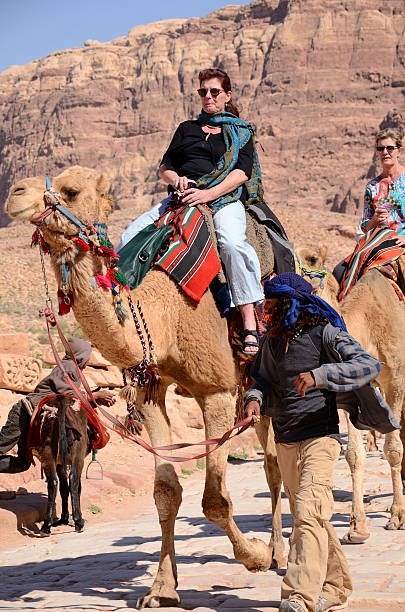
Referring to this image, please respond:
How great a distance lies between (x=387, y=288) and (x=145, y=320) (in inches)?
148

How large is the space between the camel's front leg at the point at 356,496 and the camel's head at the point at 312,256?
1850 millimetres

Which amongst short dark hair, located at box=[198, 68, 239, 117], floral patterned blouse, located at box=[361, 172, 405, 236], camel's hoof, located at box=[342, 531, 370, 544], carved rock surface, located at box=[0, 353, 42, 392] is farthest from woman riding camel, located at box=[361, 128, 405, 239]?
carved rock surface, located at box=[0, 353, 42, 392]

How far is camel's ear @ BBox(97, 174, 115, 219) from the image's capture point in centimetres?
584

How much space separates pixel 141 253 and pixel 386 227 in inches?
144

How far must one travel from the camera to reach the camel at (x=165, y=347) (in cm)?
571

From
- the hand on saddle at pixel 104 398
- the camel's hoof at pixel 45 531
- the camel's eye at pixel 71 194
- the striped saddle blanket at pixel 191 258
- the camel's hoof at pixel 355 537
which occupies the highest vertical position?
the camel's eye at pixel 71 194

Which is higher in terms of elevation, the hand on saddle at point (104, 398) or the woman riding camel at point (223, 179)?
the woman riding camel at point (223, 179)

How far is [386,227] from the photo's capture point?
30.8 feet

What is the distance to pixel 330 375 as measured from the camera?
16.9 feet

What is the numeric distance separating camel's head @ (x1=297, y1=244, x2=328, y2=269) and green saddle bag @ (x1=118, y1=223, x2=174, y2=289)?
325cm

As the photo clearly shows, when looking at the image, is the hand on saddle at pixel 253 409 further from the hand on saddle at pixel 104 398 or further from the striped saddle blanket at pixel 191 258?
the hand on saddle at pixel 104 398

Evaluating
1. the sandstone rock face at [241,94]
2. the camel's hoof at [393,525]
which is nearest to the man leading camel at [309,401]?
the camel's hoof at [393,525]

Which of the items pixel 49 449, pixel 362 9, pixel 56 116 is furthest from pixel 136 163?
pixel 49 449

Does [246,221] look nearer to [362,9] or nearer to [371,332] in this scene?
[371,332]
